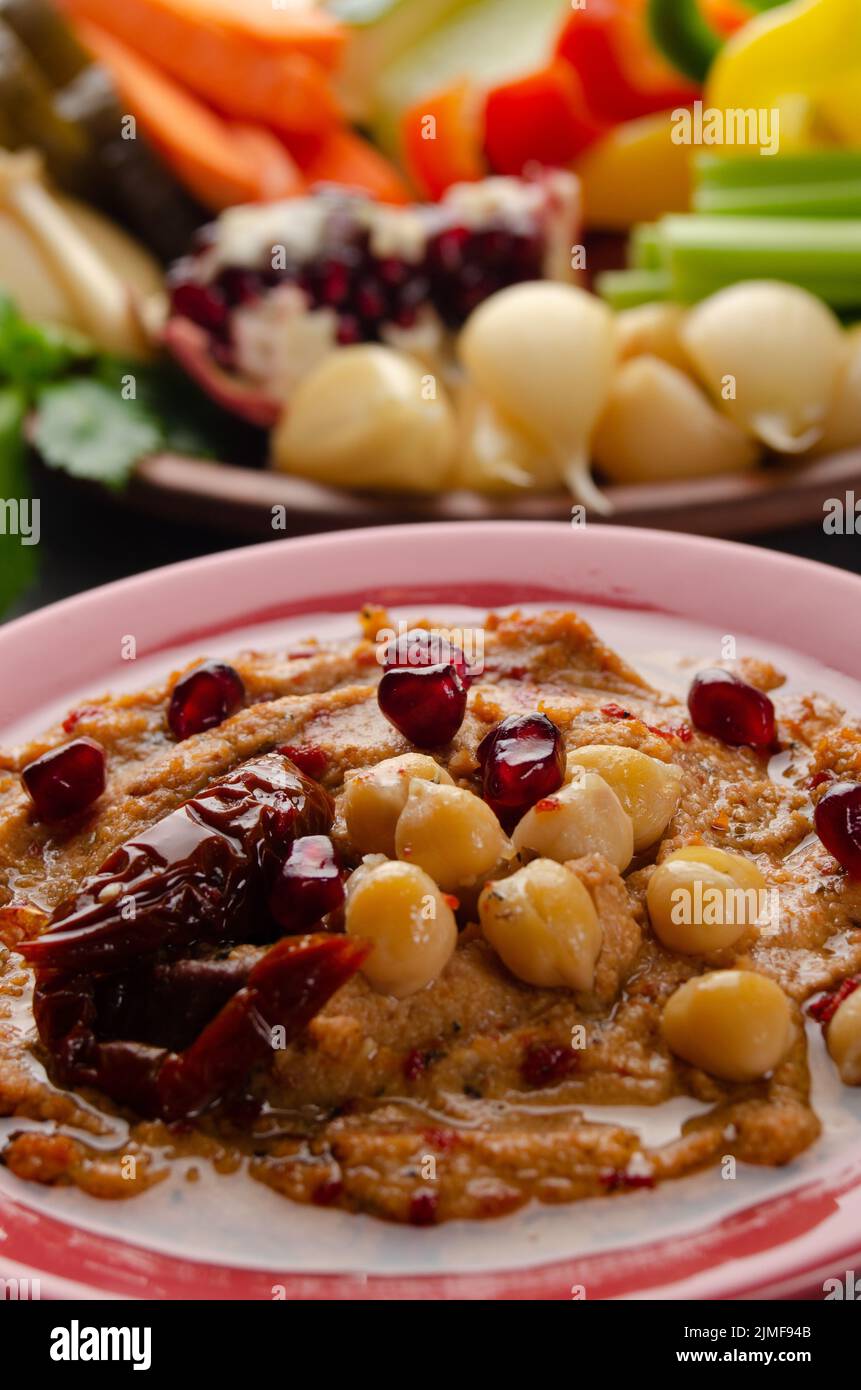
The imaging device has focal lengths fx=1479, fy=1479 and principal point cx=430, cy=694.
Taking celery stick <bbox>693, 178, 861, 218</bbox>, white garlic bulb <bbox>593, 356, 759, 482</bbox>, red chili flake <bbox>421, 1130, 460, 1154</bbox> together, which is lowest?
red chili flake <bbox>421, 1130, 460, 1154</bbox>

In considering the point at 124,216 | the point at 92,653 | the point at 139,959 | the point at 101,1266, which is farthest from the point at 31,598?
the point at 101,1266

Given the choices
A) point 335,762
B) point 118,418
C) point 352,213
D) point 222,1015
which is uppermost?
point 352,213

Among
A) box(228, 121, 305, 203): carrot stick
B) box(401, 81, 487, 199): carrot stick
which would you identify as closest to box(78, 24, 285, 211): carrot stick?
box(228, 121, 305, 203): carrot stick

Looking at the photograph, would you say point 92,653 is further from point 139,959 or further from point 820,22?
point 820,22

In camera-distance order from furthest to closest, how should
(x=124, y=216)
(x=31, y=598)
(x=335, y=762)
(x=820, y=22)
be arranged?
1. (x=124, y=216)
2. (x=820, y=22)
3. (x=31, y=598)
4. (x=335, y=762)

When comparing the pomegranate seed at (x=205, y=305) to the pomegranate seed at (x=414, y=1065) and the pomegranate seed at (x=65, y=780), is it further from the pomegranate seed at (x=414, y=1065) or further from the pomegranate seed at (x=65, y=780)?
the pomegranate seed at (x=414, y=1065)

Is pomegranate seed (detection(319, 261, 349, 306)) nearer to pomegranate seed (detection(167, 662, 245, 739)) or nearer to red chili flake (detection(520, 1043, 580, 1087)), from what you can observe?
Answer: pomegranate seed (detection(167, 662, 245, 739))

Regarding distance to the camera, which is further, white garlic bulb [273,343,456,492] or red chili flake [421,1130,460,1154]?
white garlic bulb [273,343,456,492]
